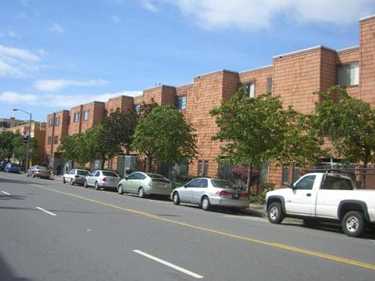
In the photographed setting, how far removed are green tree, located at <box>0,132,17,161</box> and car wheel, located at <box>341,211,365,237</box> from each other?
88658 millimetres

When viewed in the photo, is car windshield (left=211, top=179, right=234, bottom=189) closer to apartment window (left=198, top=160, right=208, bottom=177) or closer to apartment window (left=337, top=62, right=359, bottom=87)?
apartment window (left=337, top=62, right=359, bottom=87)

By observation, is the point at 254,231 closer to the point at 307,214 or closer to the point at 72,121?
the point at 307,214

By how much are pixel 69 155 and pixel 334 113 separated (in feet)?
135

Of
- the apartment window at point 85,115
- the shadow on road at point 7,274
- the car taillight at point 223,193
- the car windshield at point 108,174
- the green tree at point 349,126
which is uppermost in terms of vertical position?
the apartment window at point 85,115

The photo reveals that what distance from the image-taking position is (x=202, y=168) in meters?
43.0

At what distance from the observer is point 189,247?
11.2 metres

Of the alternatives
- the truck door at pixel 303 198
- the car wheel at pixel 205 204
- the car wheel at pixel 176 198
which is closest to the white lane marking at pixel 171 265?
the truck door at pixel 303 198

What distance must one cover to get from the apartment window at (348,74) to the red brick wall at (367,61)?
1.63 metres

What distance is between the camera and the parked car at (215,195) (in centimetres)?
2403

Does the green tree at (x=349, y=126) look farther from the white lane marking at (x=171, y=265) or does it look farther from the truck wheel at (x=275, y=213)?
the white lane marking at (x=171, y=265)

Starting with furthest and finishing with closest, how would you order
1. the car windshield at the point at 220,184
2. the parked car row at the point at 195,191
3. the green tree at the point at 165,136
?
the green tree at the point at 165,136
the car windshield at the point at 220,184
the parked car row at the point at 195,191

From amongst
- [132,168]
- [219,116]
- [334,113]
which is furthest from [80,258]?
[132,168]

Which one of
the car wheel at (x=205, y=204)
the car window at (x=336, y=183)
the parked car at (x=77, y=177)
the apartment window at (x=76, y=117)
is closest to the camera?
the car window at (x=336, y=183)

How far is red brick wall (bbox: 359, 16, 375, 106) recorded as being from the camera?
28562 millimetres
